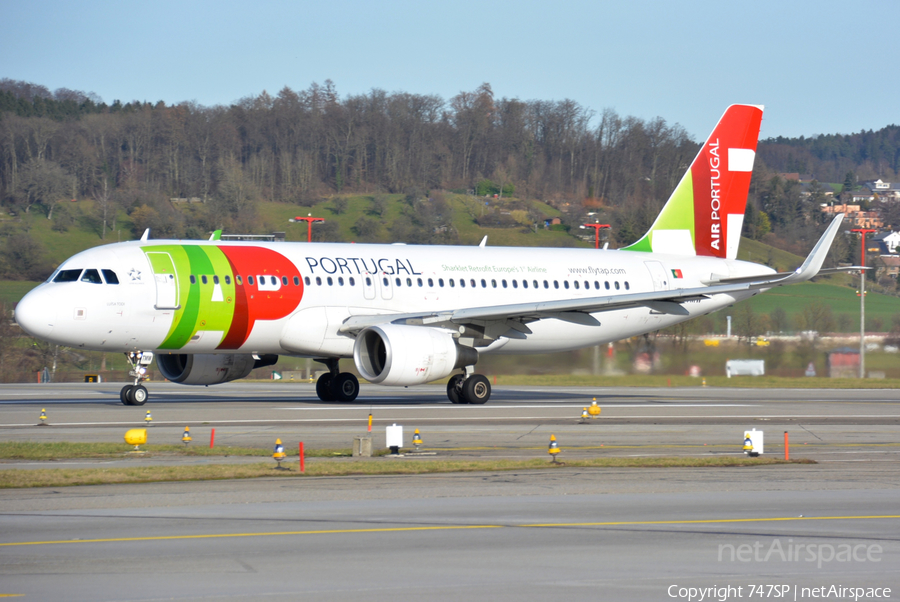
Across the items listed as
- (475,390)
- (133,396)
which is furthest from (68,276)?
(475,390)

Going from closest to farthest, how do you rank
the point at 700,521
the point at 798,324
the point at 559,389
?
the point at 700,521 → the point at 559,389 → the point at 798,324

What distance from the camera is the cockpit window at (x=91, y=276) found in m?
25.0

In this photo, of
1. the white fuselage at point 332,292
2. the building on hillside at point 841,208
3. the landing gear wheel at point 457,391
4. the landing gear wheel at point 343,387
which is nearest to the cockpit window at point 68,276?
the white fuselage at point 332,292

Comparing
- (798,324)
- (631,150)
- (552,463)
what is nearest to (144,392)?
(552,463)

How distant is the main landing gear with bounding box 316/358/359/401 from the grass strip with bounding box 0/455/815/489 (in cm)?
1344

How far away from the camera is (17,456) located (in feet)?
53.7

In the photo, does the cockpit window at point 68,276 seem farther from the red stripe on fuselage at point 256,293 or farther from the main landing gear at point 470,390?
the main landing gear at point 470,390

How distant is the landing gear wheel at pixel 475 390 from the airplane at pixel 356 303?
33mm

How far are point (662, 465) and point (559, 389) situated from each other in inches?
895

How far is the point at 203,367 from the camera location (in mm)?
28047

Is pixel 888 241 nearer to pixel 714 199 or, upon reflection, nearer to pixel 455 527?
pixel 714 199

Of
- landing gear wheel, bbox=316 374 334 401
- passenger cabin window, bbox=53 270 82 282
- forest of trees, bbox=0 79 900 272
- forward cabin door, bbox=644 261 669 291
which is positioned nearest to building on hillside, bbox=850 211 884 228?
forest of trees, bbox=0 79 900 272

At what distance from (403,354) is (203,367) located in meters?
6.38

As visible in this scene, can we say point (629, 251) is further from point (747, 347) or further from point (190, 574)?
point (190, 574)
